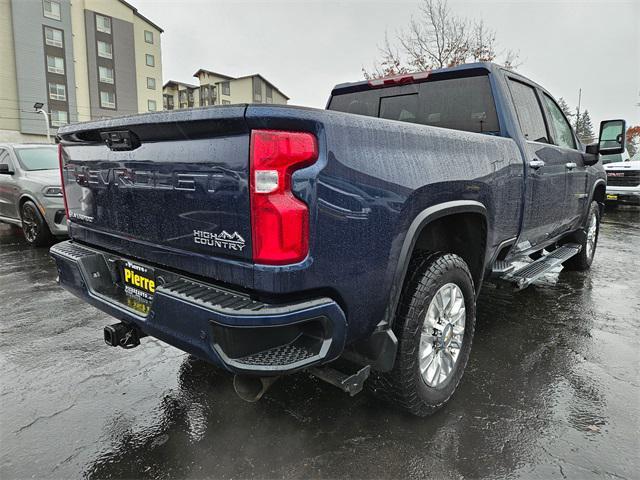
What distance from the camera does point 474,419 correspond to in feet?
8.33

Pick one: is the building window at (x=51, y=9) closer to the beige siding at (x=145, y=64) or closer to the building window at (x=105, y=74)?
the building window at (x=105, y=74)

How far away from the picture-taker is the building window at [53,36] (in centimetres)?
3587

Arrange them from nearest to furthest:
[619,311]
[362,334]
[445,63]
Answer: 1. [362,334]
2. [619,311]
3. [445,63]

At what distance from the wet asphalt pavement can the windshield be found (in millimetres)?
4578

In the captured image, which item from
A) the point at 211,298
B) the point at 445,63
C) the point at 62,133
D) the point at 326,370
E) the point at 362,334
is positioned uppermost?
the point at 445,63

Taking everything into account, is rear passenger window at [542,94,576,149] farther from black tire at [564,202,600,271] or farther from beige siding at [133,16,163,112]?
beige siding at [133,16,163,112]

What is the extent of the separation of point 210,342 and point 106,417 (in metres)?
1.22

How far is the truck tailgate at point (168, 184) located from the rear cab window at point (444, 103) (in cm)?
226

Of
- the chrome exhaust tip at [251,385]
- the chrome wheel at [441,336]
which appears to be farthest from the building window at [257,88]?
the chrome exhaust tip at [251,385]

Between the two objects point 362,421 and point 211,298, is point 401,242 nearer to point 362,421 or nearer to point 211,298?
point 211,298

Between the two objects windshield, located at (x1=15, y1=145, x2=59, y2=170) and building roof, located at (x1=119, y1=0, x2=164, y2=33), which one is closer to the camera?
windshield, located at (x1=15, y1=145, x2=59, y2=170)

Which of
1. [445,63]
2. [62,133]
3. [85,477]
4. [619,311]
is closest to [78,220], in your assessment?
[62,133]

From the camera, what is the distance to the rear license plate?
2.31 m

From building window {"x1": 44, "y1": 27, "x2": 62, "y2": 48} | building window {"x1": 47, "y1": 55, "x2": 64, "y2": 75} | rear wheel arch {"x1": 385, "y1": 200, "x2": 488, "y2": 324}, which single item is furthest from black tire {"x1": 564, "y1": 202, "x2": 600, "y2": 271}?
building window {"x1": 44, "y1": 27, "x2": 62, "y2": 48}
